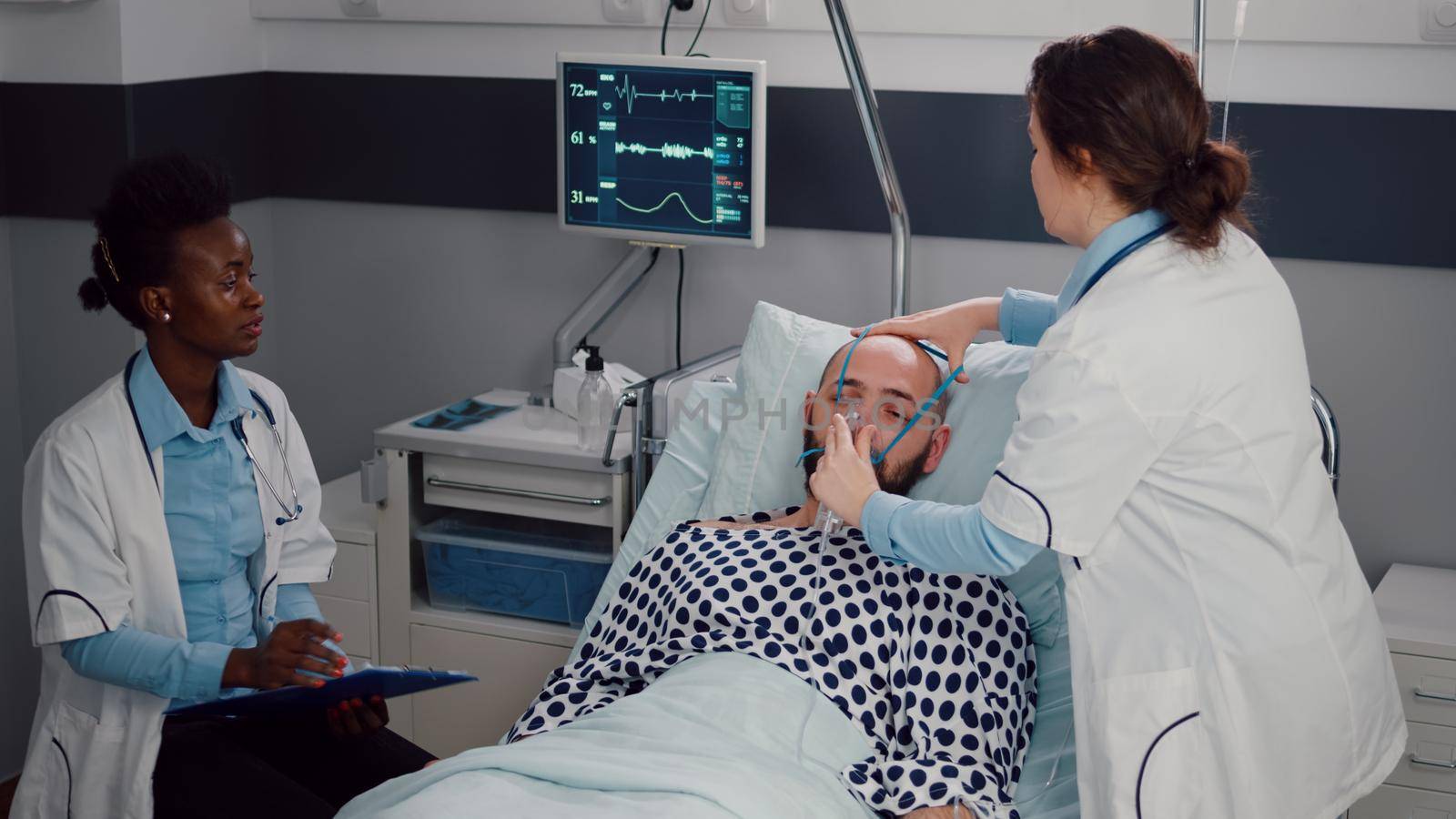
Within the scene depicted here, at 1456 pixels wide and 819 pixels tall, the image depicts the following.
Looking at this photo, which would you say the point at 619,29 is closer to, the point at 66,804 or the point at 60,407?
the point at 60,407

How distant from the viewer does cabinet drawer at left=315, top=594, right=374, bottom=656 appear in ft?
9.20

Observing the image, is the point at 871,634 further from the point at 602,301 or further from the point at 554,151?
the point at 554,151

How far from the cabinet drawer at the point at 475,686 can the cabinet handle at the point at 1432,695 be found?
1.47m

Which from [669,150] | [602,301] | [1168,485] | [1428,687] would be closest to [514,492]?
[602,301]

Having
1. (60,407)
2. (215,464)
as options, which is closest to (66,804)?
(215,464)

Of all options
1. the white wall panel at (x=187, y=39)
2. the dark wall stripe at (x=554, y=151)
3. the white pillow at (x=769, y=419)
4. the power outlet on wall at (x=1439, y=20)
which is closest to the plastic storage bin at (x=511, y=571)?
the white pillow at (x=769, y=419)

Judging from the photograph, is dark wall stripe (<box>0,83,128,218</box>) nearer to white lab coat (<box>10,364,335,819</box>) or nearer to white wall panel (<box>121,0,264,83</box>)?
white wall panel (<box>121,0,264,83</box>)

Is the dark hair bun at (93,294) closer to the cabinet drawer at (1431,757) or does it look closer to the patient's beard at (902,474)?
the patient's beard at (902,474)

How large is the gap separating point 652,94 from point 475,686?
1187 millimetres

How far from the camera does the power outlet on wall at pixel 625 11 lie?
2.92m

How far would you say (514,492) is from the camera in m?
2.67

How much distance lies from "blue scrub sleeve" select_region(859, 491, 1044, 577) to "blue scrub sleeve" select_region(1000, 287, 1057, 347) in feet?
1.47

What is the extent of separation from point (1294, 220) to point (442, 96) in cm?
180

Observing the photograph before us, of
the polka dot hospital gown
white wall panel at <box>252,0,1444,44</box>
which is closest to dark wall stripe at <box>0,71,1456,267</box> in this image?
white wall panel at <box>252,0,1444,44</box>
